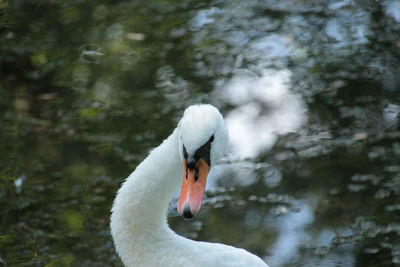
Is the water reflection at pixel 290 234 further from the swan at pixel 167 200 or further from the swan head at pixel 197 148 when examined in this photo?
the swan head at pixel 197 148

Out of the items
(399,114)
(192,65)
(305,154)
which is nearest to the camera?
(305,154)

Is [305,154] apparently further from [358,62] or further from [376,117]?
[358,62]

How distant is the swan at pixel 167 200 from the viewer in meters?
2.77

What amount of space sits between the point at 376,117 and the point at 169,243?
314 centimetres

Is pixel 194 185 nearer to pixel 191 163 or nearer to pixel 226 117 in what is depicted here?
pixel 191 163

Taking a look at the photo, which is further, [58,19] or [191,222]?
[58,19]

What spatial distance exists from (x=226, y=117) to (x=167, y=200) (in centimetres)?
282

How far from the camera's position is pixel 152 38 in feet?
23.7

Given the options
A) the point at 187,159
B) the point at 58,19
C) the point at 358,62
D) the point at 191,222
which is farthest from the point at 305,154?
the point at 58,19

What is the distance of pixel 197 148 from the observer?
2.71m

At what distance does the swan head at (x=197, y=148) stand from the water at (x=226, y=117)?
1749 millimetres

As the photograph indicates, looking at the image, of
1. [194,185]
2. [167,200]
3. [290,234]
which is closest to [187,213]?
[194,185]

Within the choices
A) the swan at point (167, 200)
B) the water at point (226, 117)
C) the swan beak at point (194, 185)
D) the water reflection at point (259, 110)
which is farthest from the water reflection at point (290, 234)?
the swan beak at point (194, 185)

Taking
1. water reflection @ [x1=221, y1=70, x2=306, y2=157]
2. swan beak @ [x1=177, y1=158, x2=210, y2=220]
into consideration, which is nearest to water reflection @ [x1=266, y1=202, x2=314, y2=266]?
water reflection @ [x1=221, y1=70, x2=306, y2=157]
